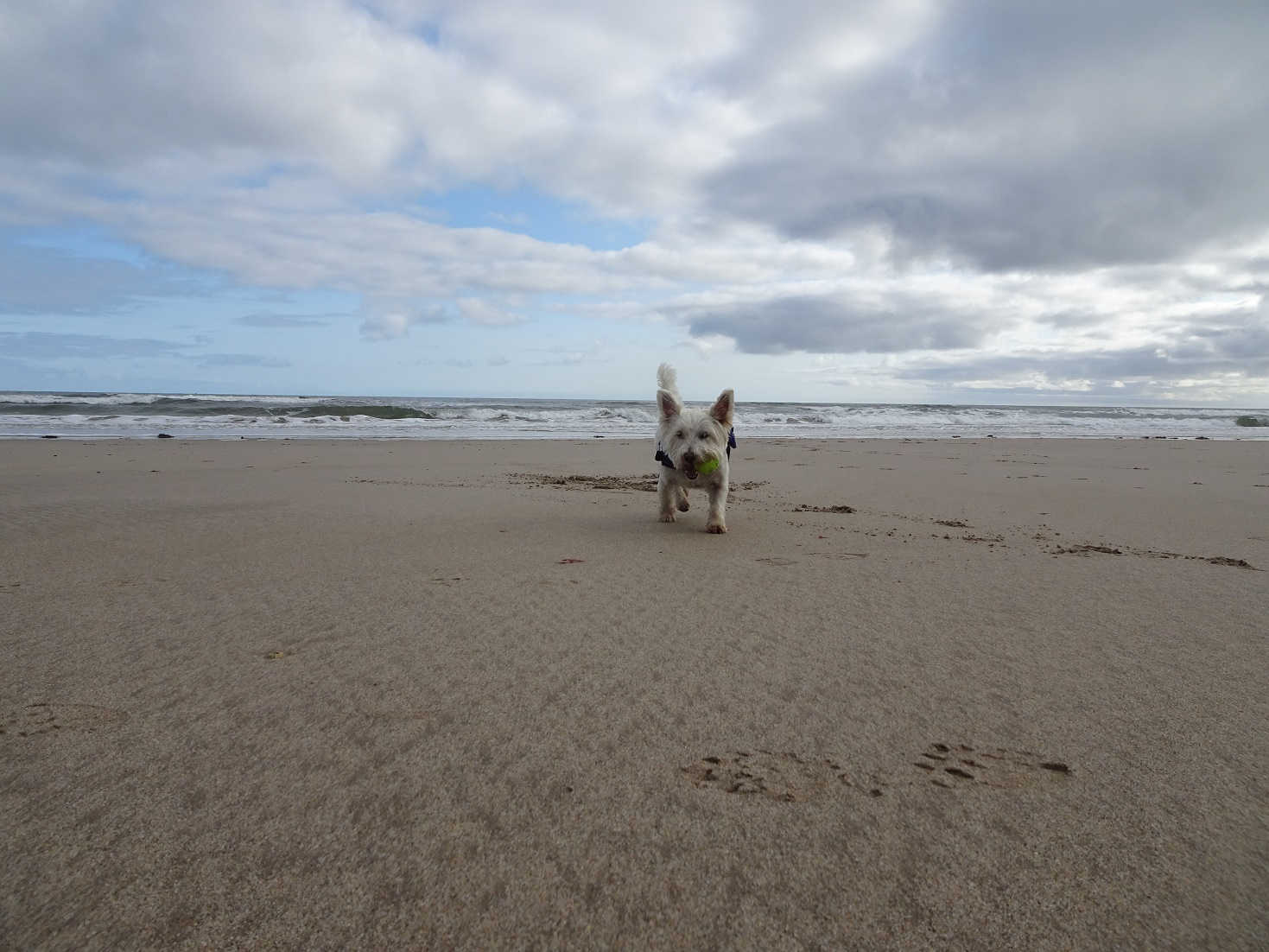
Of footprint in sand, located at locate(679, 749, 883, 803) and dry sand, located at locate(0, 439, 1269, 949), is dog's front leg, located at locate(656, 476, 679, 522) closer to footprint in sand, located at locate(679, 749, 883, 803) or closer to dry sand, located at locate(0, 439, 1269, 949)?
dry sand, located at locate(0, 439, 1269, 949)

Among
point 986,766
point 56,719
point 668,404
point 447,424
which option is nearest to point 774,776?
point 986,766

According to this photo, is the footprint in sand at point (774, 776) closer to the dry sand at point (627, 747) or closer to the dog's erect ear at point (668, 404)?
the dry sand at point (627, 747)

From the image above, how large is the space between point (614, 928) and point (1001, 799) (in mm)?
1079

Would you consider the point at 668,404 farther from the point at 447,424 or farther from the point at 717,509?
the point at 447,424

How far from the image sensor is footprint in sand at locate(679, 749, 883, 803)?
1.83 metres

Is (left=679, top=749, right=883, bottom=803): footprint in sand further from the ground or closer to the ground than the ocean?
closer to the ground

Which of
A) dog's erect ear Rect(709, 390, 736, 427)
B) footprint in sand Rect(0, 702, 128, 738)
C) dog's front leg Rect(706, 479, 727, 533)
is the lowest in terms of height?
footprint in sand Rect(0, 702, 128, 738)

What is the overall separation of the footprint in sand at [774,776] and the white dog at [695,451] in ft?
12.2

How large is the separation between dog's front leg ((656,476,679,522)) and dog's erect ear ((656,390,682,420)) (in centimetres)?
59

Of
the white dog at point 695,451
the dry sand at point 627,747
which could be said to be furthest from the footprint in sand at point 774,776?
the white dog at point 695,451

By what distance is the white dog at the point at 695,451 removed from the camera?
5621 millimetres

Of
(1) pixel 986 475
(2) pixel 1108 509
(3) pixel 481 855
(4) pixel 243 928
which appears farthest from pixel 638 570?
(1) pixel 986 475

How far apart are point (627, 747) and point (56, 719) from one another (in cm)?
179

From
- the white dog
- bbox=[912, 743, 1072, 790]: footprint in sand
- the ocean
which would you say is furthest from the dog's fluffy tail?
the ocean
